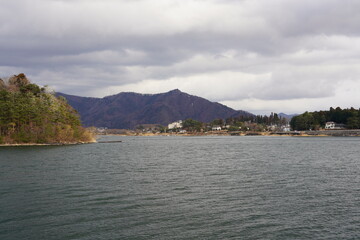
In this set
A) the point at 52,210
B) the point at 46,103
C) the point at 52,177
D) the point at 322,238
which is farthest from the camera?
the point at 46,103

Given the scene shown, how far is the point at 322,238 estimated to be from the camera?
24453 millimetres

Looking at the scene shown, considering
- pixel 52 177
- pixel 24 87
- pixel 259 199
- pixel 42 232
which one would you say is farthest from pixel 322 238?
pixel 24 87

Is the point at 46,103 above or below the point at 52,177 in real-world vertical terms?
above

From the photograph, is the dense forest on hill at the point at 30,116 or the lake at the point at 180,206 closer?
the lake at the point at 180,206

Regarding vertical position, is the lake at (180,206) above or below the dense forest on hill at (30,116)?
below

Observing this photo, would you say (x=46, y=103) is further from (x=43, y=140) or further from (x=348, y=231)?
(x=348, y=231)

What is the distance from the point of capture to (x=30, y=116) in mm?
150375

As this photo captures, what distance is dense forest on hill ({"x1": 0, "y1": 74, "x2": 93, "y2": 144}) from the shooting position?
14588cm

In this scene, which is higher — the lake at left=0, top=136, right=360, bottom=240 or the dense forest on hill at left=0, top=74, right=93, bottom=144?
the dense forest on hill at left=0, top=74, right=93, bottom=144

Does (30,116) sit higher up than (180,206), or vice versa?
(30,116)

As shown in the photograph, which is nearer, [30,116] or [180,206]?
[180,206]

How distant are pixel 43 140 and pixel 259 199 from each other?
13995cm

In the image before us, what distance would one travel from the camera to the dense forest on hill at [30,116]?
5743 inches

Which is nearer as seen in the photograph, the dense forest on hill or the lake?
the lake
